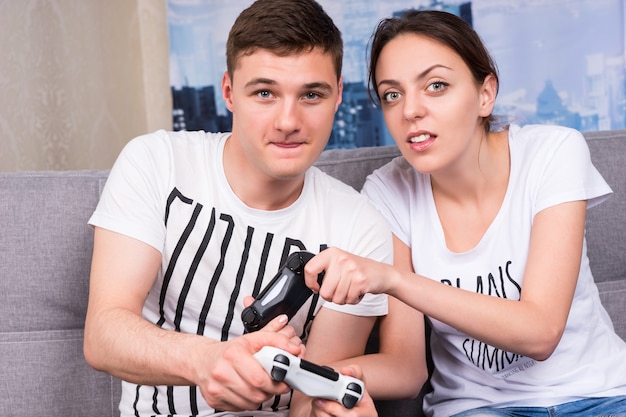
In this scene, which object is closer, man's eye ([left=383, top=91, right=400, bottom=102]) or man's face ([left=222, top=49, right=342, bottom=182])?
man's face ([left=222, top=49, right=342, bottom=182])

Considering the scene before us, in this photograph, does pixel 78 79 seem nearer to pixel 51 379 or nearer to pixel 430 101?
pixel 51 379

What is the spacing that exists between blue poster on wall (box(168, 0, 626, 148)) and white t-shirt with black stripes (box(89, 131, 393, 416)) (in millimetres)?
1469

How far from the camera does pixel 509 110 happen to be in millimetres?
2814

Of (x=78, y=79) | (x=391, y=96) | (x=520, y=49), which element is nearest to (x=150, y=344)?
(x=391, y=96)

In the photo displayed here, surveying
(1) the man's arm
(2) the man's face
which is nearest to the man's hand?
(1) the man's arm

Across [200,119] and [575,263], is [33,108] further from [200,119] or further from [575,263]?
[575,263]

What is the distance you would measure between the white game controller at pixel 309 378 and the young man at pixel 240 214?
0.28 meters

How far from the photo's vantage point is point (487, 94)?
4.84 ft

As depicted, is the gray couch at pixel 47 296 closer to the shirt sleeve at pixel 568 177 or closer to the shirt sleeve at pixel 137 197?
the shirt sleeve at pixel 137 197

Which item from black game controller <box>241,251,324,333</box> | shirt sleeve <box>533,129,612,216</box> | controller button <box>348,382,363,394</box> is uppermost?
shirt sleeve <box>533,129,612,216</box>

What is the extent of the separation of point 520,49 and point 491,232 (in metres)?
1.61

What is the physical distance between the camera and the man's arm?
39.7 inches

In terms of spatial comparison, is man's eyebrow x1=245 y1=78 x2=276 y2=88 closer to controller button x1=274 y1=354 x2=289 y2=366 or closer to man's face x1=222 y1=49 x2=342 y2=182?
man's face x1=222 y1=49 x2=342 y2=182

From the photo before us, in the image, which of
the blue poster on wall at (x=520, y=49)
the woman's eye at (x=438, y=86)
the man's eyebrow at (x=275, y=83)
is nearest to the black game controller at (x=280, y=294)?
the man's eyebrow at (x=275, y=83)
